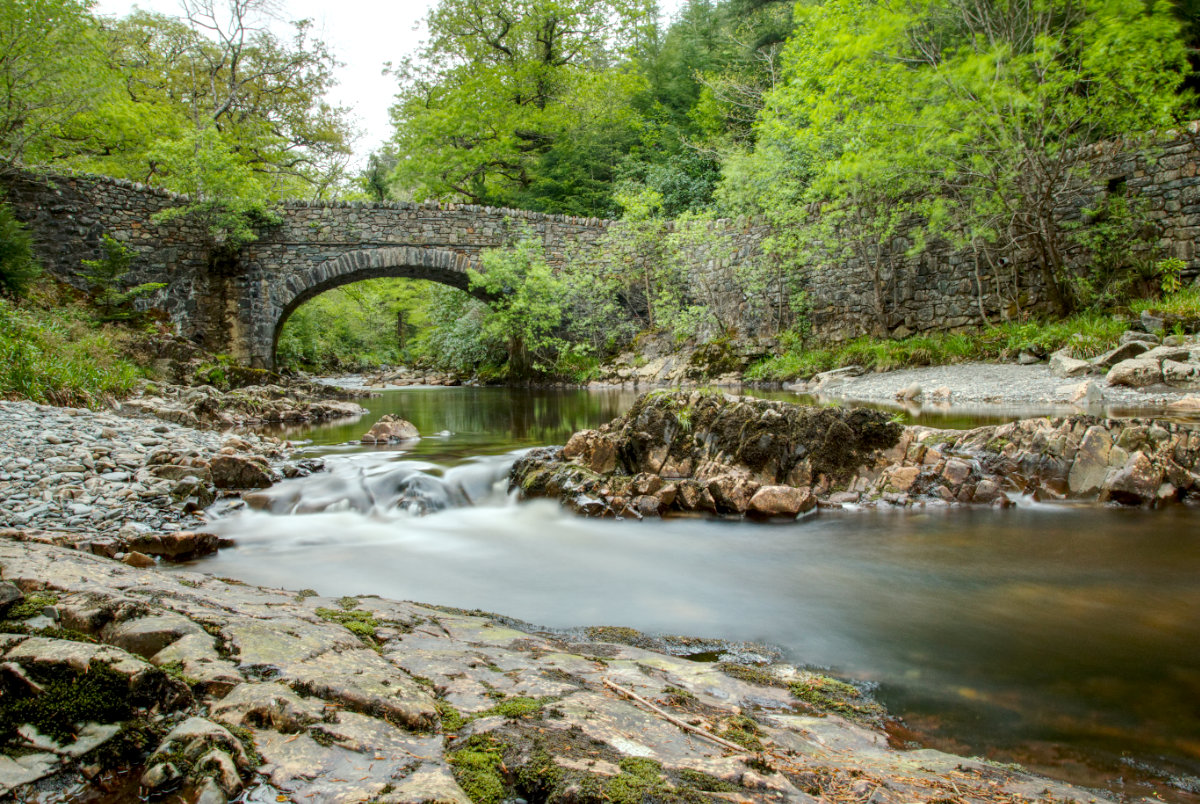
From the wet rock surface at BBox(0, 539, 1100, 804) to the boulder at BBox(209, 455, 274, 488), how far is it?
151 inches

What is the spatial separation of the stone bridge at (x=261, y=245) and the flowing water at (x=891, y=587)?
11.3 m

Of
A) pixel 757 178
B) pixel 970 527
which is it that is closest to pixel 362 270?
pixel 757 178

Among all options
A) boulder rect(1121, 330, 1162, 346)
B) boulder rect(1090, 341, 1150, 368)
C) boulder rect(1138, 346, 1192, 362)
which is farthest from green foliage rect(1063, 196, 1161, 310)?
boulder rect(1138, 346, 1192, 362)

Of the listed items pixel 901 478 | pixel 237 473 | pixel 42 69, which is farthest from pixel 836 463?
pixel 42 69

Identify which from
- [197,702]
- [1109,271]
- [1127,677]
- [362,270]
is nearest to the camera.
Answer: [197,702]

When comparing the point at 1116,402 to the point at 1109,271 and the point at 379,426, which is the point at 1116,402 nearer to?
the point at 1109,271

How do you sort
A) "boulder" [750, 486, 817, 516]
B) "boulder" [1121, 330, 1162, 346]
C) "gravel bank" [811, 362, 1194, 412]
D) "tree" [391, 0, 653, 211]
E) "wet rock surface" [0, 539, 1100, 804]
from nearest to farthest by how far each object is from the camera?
"wet rock surface" [0, 539, 1100, 804], "boulder" [750, 486, 817, 516], "gravel bank" [811, 362, 1194, 412], "boulder" [1121, 330, 1162, 346], "tree" [391, 0, 653, 211]

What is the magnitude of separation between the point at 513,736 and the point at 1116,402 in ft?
28.2

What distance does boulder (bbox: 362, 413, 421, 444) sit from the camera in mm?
8930

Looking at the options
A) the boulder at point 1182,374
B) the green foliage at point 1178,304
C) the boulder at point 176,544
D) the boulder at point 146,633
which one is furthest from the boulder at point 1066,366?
the boulder at point 146,633

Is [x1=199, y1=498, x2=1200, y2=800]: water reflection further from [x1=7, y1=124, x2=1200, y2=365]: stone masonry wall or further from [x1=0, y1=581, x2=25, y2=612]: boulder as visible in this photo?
[x1=7, y1=124, x2=1200, y2=365]: stone masonry wall

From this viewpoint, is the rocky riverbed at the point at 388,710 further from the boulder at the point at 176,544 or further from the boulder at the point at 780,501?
the boulder at the point at 780,501

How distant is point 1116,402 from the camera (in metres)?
7.31

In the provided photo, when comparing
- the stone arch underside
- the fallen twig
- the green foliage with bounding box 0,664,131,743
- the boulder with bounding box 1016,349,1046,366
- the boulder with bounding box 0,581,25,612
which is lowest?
the fallen twig
